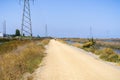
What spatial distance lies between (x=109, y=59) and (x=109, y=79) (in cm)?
1128

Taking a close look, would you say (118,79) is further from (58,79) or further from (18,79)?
(18,79)

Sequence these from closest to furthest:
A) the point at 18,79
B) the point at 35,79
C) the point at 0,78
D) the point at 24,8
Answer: the point at 0,78 → the point at 18,79 → the point at 35,79 → the point at 24,8

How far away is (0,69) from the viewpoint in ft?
39.9

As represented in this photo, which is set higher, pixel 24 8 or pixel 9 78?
pixel 24 8

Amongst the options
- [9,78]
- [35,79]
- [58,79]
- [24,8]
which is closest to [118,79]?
[58,79]

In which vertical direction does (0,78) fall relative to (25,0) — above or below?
below

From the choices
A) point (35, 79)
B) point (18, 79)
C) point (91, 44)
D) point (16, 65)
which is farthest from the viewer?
point (91, 44)

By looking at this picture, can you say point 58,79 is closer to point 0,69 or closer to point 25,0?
point 0,69

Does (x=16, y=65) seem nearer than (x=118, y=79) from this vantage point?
No

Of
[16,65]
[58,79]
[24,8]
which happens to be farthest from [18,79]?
[24,8]

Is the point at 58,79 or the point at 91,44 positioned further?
the point at 91,44

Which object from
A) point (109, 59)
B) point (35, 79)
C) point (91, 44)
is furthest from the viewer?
point (91, 44)

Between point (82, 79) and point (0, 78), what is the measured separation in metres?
3.95

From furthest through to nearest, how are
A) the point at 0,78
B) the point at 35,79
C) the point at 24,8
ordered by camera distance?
the point at 24,8 < the point at 35,79 < the point at 0,78
